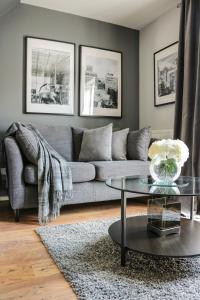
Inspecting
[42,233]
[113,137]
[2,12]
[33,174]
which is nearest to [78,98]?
[113,137]

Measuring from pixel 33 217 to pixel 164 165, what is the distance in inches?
54.6

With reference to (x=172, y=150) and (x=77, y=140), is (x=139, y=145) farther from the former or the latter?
(x=172, y=150)

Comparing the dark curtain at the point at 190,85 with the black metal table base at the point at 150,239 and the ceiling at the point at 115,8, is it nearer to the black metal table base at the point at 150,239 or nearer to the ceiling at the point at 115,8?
the ceiling at the point at 115,8

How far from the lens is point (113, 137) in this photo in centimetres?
312

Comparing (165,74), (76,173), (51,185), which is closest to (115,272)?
(51,185)

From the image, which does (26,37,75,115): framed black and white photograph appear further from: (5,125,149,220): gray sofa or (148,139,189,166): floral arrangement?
(148,139,189,166): floral arrangement

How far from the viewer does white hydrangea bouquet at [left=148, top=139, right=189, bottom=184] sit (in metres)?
1.54

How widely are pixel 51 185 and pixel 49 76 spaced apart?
1.62m

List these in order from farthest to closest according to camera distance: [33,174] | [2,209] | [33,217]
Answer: [2,209] < [33,217] < [33,174]

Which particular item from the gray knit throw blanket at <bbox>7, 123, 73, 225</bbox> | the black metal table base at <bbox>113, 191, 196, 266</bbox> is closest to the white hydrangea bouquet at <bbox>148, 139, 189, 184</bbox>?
the black metal table base at <bbox>113, 191, 196, 266</bbox>

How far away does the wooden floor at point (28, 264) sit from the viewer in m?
1.17

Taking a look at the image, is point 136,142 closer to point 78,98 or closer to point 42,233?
point 78,98

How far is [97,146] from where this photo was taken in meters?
2.93

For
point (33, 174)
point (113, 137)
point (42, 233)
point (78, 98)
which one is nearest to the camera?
point (42, 233)
